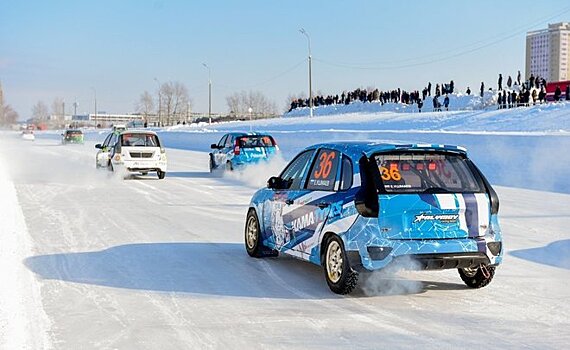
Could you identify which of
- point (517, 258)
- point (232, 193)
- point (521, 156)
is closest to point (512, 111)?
point (521, 156)

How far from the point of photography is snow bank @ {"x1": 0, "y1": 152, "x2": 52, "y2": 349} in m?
6.00

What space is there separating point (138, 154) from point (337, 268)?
1712 cm

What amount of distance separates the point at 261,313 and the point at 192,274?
204 cm

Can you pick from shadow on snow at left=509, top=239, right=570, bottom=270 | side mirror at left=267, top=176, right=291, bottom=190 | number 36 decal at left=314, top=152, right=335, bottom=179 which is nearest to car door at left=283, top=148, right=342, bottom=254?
number 36 decal at left=314, top=152, right=335, bottom=179

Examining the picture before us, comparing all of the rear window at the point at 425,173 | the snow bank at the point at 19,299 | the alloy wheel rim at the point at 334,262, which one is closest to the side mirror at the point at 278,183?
→ the alloy wheel rim at the point at 334,262

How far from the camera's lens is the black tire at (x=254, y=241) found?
967cm

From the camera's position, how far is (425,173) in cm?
753

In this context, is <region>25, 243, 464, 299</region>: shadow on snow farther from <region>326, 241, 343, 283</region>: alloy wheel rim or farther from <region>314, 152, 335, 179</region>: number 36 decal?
<region>314, 152, 335, 179</region>: number 36 decal

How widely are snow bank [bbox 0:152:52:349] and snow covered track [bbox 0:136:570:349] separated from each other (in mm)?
31

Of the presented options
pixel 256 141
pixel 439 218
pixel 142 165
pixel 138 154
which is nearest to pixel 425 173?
pixel 439 218

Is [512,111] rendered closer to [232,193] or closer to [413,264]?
[232,193]

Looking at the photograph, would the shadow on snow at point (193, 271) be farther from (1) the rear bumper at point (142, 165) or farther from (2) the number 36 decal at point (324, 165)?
(1) the rear bumper at point (142, 165)

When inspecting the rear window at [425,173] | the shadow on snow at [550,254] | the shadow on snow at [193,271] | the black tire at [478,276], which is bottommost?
the shadow on snow at [550,254]

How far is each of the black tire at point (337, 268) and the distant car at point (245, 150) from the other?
16.8 m
